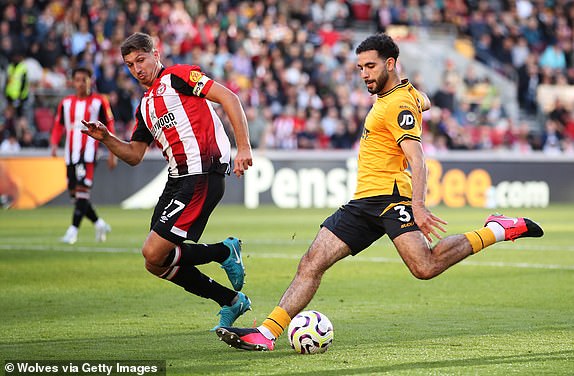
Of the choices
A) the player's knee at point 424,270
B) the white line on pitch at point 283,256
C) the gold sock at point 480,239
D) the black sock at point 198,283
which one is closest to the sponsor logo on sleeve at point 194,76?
the black sock at point 198,283

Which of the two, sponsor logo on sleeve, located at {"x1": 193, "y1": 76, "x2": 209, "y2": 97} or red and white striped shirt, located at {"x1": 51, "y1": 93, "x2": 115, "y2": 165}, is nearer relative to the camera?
sponsor logo on sleeve, located at {"x1": 193, "y1": 76, "x2": 209, "y2": 97}

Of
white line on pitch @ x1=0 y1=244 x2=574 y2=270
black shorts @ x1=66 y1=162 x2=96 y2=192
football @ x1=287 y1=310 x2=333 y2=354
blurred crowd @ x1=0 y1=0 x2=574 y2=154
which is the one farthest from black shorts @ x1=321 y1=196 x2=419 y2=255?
blurred crowd @ x1=0 y1=0 x2=574 y2=154

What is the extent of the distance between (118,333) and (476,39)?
28.4 metres

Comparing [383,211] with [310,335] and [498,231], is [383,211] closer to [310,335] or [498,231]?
[498,231]

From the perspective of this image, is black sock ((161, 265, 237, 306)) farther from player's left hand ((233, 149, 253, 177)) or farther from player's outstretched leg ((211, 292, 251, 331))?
player's left hand ((233, 149, 253, 177))

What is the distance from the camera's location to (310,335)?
7.06 metres

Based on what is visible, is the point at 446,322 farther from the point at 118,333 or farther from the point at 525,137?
the point at 525,137

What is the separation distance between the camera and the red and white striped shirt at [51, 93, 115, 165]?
15625 millimetres

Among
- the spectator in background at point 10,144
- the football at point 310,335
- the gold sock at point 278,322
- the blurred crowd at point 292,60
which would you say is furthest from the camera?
the blurred crowd at point 292,60

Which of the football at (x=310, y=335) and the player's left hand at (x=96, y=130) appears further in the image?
the player's left hand at (x=96, y=130)

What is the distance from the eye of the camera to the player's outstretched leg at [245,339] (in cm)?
702

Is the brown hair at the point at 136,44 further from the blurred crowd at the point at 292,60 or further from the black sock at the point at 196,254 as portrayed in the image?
the blurred crowd at the point at 292,60

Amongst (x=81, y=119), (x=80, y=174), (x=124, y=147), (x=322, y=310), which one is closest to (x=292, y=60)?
(x=81, y=119)

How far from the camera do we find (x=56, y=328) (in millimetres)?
8172
